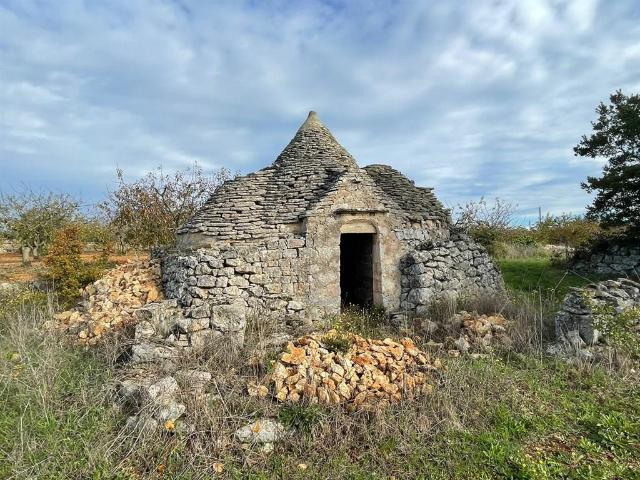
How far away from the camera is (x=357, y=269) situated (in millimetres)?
9828

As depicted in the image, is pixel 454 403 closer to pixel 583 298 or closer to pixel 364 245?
pixel 583 298

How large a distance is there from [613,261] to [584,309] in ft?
29.8

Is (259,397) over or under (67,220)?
under

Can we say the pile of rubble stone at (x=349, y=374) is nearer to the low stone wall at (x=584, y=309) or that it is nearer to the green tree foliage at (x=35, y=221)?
the low stone wall at (x=584, y=309)

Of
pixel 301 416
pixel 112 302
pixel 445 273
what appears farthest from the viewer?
pixel 445 273

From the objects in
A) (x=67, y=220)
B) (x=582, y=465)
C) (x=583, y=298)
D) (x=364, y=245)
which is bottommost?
(x=582, y=465)

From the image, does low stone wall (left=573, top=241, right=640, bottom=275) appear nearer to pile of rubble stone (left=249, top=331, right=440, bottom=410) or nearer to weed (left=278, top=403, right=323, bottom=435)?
pile of rubble stone (left=249, top=331, right=440, bottom=410)

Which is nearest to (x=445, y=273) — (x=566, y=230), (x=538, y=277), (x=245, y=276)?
(x=245, y=276)

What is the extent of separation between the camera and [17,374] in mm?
4457

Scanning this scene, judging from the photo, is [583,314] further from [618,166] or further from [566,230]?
[566,230]

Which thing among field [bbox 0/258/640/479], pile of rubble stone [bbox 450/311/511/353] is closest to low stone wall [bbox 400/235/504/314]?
pile of rubble stone [bbox 450/311/511/353]

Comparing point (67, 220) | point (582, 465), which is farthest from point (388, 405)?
point (67, 220)

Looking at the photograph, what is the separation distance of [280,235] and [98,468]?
5.06 m

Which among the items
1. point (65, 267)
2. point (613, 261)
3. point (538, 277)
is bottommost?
point (538, 277)
